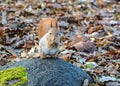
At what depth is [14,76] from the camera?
9.84 feet

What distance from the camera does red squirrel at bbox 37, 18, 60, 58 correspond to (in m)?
2.96

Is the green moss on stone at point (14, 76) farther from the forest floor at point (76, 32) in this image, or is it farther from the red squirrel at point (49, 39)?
the forest floor at point (76, 32)

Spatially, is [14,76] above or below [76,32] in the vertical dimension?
above

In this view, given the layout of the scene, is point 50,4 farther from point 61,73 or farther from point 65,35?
point 61,73

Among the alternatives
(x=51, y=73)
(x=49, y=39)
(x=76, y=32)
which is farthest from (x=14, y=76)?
(x=76, y=32)

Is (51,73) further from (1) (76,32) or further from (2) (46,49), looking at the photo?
(1) (76,32)

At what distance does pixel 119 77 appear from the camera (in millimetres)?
3762

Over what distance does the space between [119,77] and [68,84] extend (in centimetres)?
91

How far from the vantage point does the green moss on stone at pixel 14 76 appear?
9.61ft

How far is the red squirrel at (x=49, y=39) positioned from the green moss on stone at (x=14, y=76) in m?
0.22

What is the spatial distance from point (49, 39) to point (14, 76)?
15.1 inches

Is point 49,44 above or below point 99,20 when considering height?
above

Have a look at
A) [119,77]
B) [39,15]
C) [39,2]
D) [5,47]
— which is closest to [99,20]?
[39,15]

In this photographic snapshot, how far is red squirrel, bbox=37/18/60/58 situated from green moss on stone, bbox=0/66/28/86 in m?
0.22
